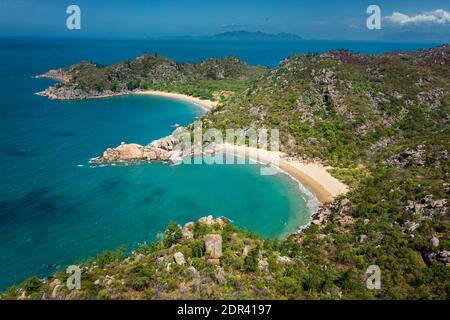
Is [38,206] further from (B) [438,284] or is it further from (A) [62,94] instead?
(A) [62,94]

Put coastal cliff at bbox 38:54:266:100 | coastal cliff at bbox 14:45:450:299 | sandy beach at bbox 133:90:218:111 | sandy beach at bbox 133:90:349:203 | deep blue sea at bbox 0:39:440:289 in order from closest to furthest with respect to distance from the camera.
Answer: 1. coastal cliff at bbox 14:45:450:299
2. deep blue sea at bbox 0:39:440:289
3. sandy beach at bbox 133:90:349:203
4. sandy beach at bbox 133:90:218:111
5. coastal cliff at bbox 38:54:266:100

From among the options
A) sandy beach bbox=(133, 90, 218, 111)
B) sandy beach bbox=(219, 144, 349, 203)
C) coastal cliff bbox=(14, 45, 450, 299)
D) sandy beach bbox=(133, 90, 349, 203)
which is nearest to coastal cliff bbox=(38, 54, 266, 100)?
sandy beach bbox=(133, 90, 218, 111)

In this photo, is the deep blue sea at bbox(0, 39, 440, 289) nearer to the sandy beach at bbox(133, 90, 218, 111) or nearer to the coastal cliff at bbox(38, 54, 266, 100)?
the sandy beach at bbox(133, 90, 218, 111)

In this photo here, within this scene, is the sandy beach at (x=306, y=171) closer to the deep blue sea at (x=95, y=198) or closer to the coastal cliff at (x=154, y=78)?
the deep blue sea at (x=95, y=198)

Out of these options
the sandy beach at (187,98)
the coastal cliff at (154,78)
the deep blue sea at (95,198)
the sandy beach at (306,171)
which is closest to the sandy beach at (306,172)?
the sandy beach at (306,171)

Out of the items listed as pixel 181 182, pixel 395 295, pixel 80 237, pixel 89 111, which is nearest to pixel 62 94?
pixel 89 111

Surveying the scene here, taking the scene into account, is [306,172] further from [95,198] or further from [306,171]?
[95,198]

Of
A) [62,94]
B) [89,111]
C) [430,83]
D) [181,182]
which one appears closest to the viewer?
[181,182]

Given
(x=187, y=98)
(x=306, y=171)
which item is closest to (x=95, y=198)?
(x=306, y=171)
